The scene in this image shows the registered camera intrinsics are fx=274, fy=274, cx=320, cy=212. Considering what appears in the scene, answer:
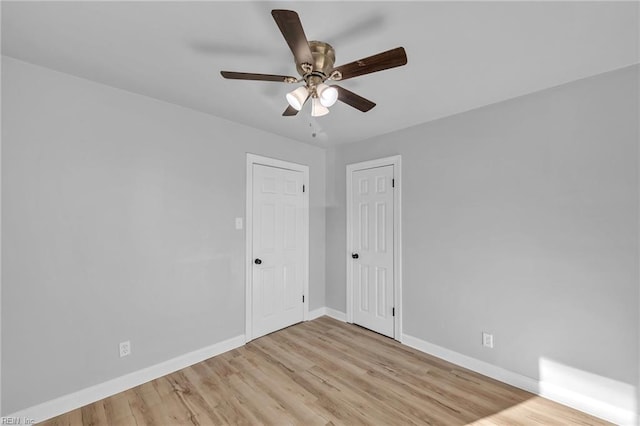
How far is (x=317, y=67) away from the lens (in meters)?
1.62

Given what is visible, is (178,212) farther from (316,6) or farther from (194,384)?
(316,6)

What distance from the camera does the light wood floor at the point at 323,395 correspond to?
1.96 meters

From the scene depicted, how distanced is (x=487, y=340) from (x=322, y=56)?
2.74m

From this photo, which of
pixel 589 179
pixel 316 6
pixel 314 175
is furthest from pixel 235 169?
pixel 589 179

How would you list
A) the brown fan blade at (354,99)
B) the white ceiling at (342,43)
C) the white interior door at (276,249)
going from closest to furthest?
the white ceiling at (342,43), the brown fan blade at (354,99), the white interior door at (276,249)

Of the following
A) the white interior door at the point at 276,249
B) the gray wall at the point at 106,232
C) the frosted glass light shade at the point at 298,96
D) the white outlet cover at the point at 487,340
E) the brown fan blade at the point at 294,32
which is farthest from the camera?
the white interior door at the point at 276,249

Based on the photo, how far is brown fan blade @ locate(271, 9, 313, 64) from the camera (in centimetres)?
109

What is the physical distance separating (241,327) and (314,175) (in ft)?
7.12

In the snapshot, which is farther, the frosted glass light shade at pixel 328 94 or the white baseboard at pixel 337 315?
the white baseboard at pixel 337 315

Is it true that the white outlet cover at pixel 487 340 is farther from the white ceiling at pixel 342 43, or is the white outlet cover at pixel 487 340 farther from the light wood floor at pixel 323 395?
the white ceiling at pixel 342 43

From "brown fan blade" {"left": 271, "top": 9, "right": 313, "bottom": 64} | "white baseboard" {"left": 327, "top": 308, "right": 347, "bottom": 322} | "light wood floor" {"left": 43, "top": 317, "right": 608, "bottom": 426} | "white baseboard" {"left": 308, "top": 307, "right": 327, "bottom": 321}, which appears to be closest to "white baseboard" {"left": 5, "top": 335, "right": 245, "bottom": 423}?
"light wood floor" {"left": 43, "top": 317, "right": 608, "bottom": 426}

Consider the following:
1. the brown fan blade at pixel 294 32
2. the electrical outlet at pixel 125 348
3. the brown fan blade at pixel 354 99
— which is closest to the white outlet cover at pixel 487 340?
the brown fan blade at pixel 354 99

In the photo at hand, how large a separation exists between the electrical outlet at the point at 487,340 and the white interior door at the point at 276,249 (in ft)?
7.00

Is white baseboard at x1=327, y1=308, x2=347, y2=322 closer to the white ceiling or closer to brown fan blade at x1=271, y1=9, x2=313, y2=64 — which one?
the white ceiling
